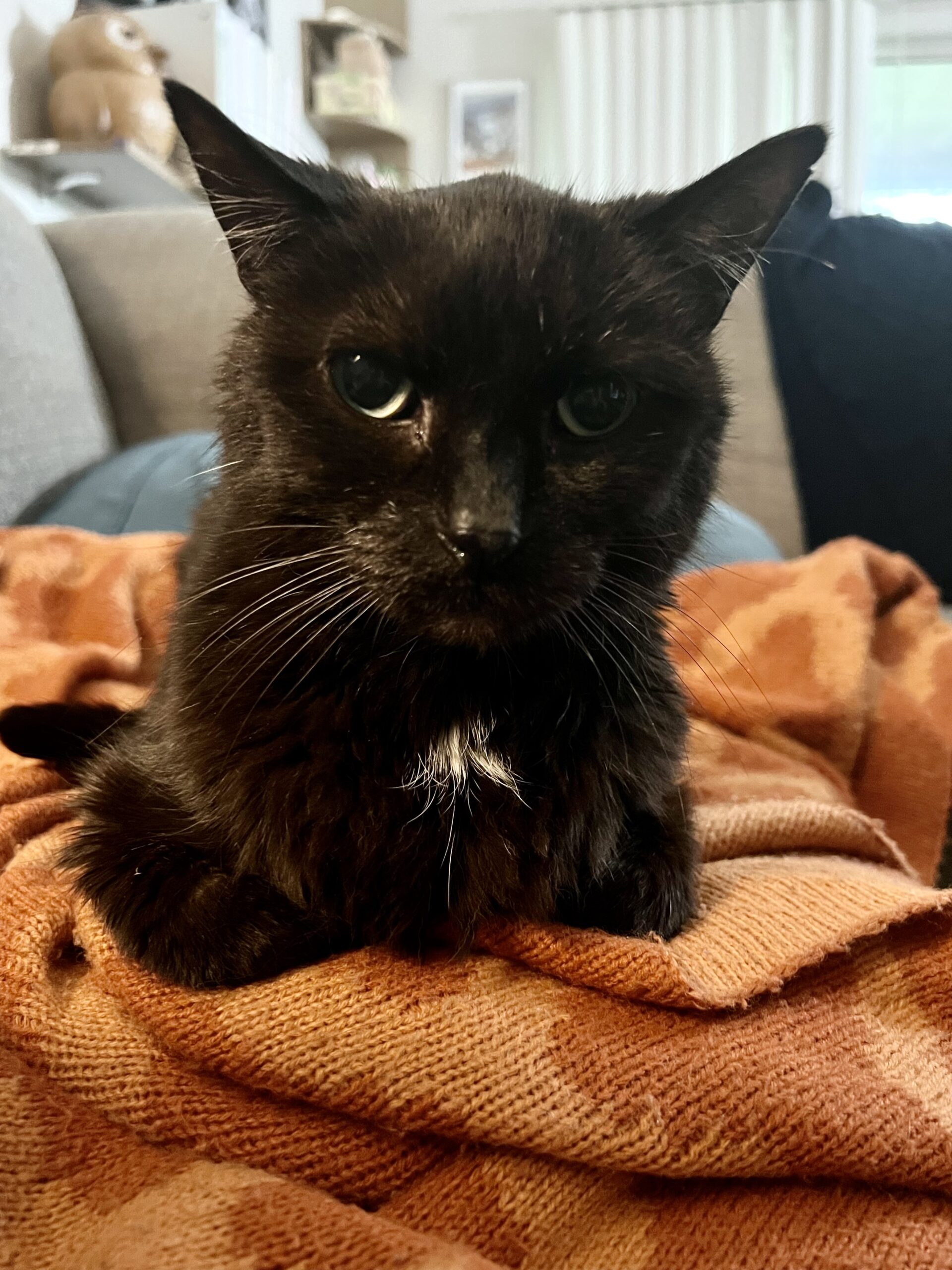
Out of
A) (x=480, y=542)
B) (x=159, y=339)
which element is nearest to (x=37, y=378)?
(x=159, y=339)

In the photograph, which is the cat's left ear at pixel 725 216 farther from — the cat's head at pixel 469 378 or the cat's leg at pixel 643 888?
the cat's leg at pixel 643 888

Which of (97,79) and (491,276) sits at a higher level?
(97,79)

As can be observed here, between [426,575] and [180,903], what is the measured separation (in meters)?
0.29

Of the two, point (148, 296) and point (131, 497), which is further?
point (148, 296)

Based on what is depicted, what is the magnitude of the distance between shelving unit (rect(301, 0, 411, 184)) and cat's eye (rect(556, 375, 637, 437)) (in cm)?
292

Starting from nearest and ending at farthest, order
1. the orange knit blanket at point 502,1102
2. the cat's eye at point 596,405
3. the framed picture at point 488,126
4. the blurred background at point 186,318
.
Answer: the orange knit blanket at point 502,1102, the cat's eye at point 596,405, the blurred background at point 186,318, the framed picture at point 488,126

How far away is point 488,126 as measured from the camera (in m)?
3.58

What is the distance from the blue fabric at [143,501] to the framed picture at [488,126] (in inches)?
97.4

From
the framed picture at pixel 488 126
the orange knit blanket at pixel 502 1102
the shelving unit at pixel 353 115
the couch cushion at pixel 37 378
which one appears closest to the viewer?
the orange knit blanket at pixel 502 1102

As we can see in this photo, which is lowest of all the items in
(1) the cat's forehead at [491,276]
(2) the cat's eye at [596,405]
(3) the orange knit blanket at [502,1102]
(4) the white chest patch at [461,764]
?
(3) the orange knit blanket at [502,1102]

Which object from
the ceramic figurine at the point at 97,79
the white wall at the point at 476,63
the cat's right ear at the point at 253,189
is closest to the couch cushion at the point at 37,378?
the ceramic figurine at the point at 97,79

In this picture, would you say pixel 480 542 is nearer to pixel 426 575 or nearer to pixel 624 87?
pixel 426 575

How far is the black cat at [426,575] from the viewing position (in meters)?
0.58

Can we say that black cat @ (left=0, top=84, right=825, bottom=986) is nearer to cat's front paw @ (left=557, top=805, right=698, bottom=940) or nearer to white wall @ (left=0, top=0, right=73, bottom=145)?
cat's front paw @ (left=557, top=805, right=698, bottom=940)
